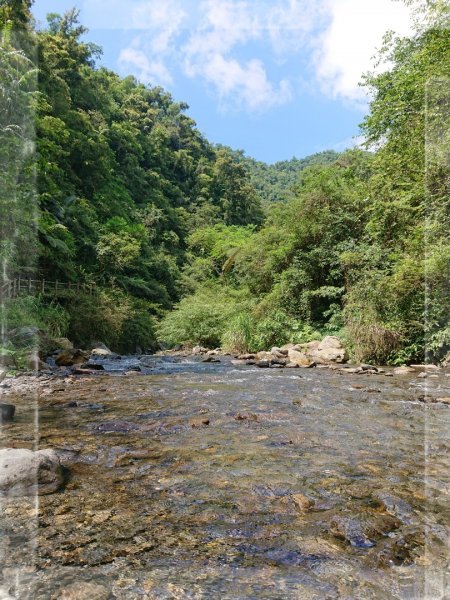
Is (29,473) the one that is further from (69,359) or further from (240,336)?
(240,336)

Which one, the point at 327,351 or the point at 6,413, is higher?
the point at 6,413

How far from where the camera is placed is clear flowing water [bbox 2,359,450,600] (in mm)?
2119

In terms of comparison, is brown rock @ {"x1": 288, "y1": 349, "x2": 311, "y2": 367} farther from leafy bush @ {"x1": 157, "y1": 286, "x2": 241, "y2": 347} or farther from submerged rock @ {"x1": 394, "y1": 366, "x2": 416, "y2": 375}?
leafy bush @ {"x1": 157, "y1": 286, "x2": 241, "y2": 347}

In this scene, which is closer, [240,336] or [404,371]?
[404,371]

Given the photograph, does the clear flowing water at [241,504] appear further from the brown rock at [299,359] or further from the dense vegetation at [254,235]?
the dense vegetation at [254,235]

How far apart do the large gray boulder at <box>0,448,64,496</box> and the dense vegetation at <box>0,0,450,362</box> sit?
9.04 m

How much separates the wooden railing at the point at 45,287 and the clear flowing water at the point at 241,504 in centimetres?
1395

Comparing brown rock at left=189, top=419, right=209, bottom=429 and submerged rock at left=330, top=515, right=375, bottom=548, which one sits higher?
submerged rock at left=330, top=515, right=375, bottom=548

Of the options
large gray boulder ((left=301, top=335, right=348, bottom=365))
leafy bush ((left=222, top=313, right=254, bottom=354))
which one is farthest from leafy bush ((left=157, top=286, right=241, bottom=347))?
large gray boulder ((left=301, top=335, right=348, bottom=365))

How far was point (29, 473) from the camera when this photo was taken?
3.13 meters

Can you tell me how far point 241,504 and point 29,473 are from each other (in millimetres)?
1545

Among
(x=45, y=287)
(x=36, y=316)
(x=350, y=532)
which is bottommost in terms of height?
(x=350, y=532)

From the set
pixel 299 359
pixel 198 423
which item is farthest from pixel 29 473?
pixel 299 359

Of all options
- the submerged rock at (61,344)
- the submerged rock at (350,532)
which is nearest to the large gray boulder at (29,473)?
the submerged rock at (350,532)
